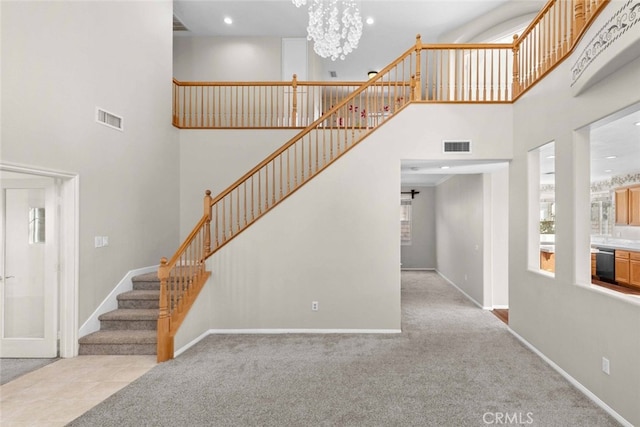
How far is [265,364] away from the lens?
11.8 ft

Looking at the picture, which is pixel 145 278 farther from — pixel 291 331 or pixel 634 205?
pixel 634 205

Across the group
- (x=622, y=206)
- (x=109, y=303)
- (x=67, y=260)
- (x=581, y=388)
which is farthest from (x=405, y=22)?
(x=109, y=303)

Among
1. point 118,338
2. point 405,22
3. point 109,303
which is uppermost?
point 405,22

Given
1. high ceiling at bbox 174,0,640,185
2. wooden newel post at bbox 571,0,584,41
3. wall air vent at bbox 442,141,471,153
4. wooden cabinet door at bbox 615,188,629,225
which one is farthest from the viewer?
wooden cabinet door at bbox 615,188,629,225

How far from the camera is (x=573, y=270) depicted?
3.16 m

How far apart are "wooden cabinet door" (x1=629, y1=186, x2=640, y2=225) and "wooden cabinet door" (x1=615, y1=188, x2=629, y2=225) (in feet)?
0.31

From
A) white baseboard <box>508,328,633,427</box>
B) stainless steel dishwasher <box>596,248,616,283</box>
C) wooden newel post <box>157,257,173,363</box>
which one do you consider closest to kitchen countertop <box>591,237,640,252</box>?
stainless steel dishwasher <box>596,248,616,283</box>

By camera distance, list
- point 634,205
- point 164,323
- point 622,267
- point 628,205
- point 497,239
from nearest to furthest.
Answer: point 164,323 < point 497,239 < point 622,267 < point 634,205 < point 628,205

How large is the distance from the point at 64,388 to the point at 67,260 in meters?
1.38

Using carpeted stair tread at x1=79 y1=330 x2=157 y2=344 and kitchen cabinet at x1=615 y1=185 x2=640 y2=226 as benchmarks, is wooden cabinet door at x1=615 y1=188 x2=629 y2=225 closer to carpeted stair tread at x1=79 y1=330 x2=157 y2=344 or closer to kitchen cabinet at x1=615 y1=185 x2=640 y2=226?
kitchen cabinet at x1=615 y1=185 x2=640 y2=226

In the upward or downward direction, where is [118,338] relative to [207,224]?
downward

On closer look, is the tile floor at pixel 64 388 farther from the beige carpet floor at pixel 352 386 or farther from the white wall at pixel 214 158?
the white wall at pixel 214 158

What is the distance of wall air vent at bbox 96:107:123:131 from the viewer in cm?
409

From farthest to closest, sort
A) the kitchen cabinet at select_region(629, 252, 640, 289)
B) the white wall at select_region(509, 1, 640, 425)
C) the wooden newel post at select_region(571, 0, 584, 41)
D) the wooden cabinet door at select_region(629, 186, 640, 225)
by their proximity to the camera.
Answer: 1. the wooden cabinet door at select_region(629, 186, 640, 225)
2. the kitchen cabinet at select_region(629, 252, 640, 289)
3. the wooden newel post at select_region(571, 0, 584, 41)
4. the white wall at select_region(509, 1, 640, 425)
